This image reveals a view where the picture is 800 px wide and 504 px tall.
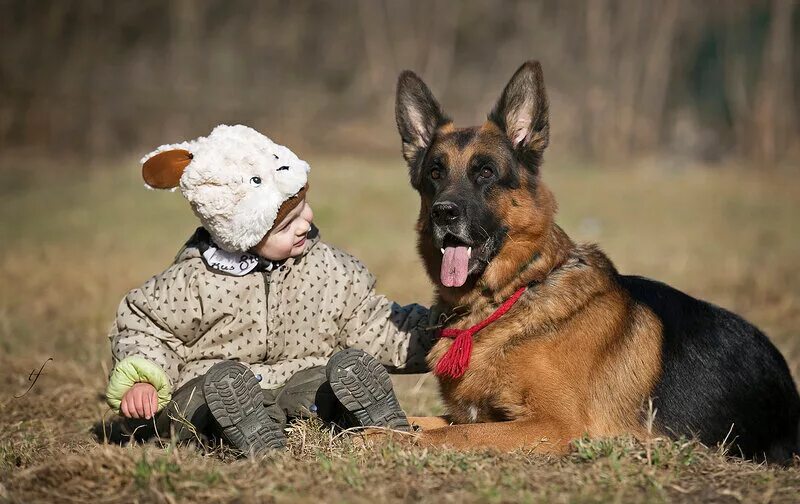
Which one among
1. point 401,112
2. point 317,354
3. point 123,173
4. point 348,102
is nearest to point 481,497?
point 317,354

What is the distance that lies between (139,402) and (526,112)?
2.61 metres

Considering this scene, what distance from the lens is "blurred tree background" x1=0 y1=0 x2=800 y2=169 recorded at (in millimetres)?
23141

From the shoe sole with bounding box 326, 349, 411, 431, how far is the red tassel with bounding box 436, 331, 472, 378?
381 millimetres

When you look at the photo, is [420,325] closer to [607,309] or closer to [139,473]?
[607,309]

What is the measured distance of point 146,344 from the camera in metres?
4.50

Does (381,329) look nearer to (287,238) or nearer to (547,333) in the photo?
(287,238)

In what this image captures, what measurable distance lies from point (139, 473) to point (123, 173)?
1668 centimetres

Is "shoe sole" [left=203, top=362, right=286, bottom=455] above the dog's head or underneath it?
underneath

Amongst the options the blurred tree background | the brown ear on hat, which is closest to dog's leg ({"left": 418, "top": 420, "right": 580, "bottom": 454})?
the brown ear on hat

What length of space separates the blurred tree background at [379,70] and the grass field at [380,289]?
2.40 m

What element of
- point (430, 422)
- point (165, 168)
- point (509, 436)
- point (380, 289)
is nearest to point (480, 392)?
point (509, 436)

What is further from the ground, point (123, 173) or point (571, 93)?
point (571, 93)

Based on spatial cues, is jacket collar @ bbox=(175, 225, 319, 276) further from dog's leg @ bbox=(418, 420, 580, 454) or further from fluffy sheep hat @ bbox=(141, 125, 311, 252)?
dog's leg @ bbox=(418, 420, 580, 454)

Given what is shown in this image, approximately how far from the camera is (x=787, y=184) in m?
19.8
